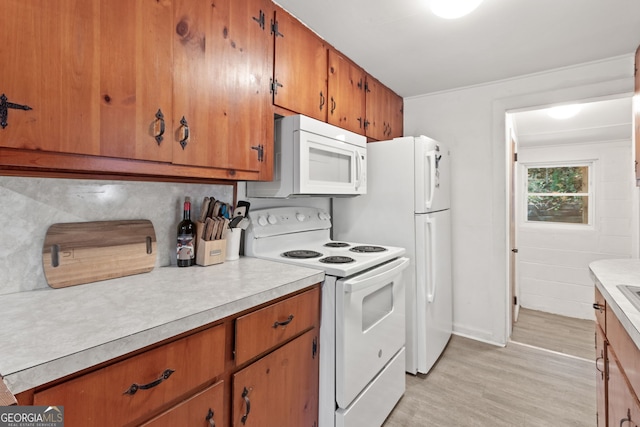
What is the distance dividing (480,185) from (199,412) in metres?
2.72

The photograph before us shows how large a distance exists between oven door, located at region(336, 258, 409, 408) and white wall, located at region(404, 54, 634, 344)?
119cm

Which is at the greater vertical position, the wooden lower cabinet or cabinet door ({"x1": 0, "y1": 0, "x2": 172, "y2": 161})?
cabinet door ({"x1": 0, "y1": 0, "x2": 172, "y2": 161})

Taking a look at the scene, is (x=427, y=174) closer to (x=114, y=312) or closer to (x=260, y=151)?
(x=260, y=151)

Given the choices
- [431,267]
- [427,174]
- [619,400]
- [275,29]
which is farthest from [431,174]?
[619,400]

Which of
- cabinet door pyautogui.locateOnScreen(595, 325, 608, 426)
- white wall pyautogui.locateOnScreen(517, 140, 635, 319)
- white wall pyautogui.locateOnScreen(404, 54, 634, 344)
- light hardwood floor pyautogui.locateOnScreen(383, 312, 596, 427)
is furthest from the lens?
white wall pyautogui.locateOnScreen(517, 140, 635, 319)

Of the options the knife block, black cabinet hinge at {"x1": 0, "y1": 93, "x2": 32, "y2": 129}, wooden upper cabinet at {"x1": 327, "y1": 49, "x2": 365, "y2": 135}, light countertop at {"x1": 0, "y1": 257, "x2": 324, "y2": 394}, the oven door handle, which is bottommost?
the oven door handle

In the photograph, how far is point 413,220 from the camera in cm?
222

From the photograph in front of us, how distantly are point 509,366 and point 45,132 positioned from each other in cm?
305

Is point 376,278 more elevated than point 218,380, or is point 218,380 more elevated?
point 376,278

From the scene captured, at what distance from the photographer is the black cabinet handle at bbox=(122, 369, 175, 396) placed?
809 mm

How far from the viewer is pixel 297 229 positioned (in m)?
2.16

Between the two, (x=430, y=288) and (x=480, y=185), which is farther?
(x=480, y=185)

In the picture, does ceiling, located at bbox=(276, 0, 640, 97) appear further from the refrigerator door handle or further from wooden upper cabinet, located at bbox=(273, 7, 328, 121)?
the refrigerator door handle

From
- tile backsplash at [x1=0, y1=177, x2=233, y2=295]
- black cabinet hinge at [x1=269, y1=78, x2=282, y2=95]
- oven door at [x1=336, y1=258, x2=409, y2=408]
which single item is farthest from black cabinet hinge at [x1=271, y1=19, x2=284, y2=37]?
oven door at [x1=336, y1=258, x2=409, y2=408]
